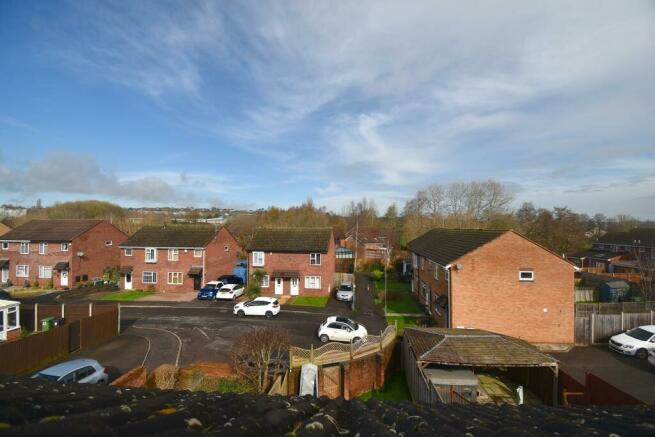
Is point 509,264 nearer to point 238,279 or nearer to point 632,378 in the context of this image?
point 632,378

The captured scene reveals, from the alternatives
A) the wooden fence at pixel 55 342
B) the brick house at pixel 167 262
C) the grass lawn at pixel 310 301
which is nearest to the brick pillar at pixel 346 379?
the wooden fence at pixel 55 342

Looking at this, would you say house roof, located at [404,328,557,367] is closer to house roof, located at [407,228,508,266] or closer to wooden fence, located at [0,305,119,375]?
house roof, located at [407,228,508,266]

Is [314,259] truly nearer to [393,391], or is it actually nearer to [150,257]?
[150,257]

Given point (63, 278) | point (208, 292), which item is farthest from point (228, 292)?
point (63, 278)

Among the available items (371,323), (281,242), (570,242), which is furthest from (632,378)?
(570,242)

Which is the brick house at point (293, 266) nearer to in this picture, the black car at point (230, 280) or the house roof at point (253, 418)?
the black car at point (230, 280)
